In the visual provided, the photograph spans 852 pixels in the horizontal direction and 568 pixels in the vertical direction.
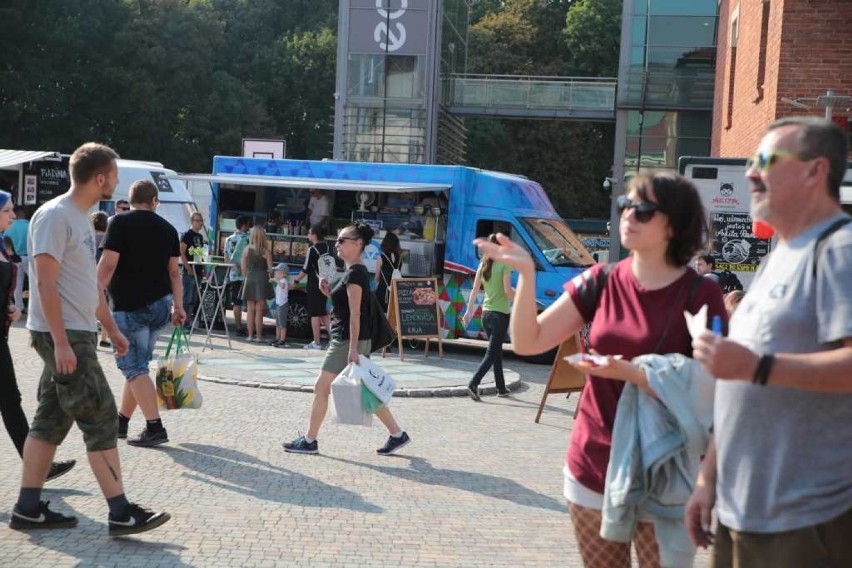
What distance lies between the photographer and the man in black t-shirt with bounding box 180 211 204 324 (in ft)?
58.9

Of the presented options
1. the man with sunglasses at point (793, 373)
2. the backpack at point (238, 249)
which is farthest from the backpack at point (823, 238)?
the backpack at point (238, 249)

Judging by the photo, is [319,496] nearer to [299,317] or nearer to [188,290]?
[299,317]

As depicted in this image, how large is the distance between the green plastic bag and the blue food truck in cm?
839

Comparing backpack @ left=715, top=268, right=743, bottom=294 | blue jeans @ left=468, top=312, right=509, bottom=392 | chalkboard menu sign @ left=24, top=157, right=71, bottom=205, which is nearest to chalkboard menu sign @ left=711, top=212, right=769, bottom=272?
backpack @ left=715, top=268, right=743, bottom=294

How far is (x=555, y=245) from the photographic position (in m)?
17.3

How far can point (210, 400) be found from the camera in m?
11.4

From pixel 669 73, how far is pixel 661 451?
38425 millimetres

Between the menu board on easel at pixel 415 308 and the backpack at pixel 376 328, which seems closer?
the backpack at pixel 376 328

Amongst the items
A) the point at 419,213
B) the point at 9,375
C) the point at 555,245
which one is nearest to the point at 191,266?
the point at 419,213

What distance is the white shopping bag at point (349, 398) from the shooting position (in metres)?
8.55

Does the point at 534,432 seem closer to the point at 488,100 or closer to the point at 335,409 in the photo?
the point at 335,409

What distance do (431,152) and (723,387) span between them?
37817mm

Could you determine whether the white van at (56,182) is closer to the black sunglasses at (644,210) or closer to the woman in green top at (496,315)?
the woman in green top at (496,315)

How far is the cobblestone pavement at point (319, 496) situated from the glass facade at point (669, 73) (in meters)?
31.1
